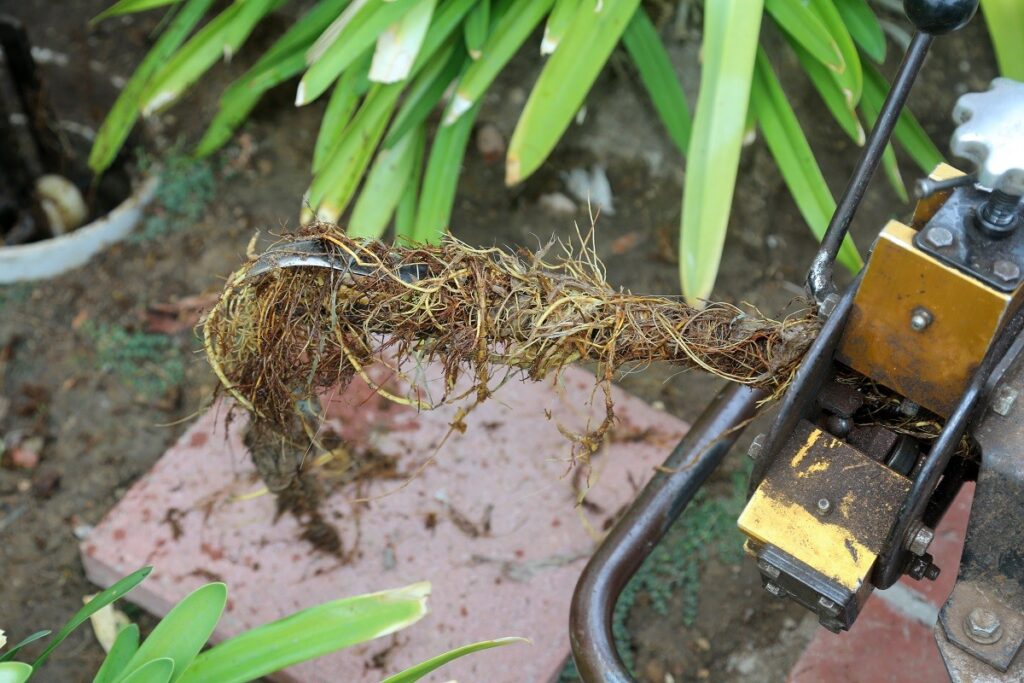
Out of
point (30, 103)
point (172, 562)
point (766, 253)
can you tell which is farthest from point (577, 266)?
point (30, 103)

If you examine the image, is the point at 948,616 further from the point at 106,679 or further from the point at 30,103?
the point at 30,103

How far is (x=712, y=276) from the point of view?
63.7 inches

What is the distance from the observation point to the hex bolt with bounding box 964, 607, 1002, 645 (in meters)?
0.89

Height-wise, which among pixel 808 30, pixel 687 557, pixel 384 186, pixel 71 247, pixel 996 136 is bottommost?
pixel 687 557

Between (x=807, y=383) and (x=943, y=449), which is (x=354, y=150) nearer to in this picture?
(x=807, y=383)

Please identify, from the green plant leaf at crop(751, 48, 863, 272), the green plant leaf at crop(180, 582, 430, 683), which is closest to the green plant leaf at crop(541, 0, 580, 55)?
the green plant leaf at crop(751, 48, 863, 272)

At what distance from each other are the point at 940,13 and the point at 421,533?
3.51 feet

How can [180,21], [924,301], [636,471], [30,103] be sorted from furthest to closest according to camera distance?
[30,103], [180,21], [636,471], [924,301]

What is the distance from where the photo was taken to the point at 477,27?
6.15 ft

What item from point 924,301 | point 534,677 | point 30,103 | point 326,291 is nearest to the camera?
point 924,301

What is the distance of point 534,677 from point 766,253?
1.16 meters

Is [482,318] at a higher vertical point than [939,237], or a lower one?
lower

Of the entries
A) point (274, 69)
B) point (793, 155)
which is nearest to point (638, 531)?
point (793, 155)

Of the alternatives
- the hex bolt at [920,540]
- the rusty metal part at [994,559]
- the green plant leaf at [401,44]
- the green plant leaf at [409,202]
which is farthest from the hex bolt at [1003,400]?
the green plant leaf at [409,202]
